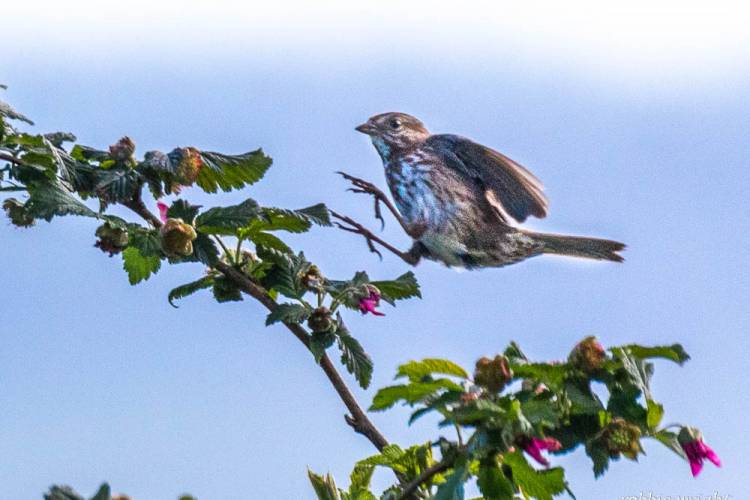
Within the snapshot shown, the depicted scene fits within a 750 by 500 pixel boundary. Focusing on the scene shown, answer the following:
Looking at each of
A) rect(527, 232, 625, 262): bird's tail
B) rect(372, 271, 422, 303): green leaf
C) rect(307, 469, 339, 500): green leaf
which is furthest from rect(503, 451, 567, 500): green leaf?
rect(527, 232, 625, 262): bird's tail

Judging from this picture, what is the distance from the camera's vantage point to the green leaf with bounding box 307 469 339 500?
3.09 meters

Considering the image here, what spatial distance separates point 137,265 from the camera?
367 centimetres

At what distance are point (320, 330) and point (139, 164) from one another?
72 centimetres

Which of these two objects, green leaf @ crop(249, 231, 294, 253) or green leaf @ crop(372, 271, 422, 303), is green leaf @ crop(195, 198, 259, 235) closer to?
green leaf @ crop(249, 231, 294, 253)

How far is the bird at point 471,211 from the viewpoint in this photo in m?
5.63

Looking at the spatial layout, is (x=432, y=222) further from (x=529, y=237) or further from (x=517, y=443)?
(x=517, y=443)

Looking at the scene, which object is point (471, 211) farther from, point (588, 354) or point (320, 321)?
point (588, 354)

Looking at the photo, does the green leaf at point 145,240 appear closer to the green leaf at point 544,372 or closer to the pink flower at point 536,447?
the green leaf at point 544,372

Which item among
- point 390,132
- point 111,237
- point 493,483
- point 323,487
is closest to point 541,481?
point 493,483

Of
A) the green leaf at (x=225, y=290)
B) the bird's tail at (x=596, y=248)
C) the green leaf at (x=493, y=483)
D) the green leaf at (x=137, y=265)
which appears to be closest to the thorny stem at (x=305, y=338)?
the green leaf at (x=225, y=290)

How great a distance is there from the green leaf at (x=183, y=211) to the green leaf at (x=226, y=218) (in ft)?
0.07

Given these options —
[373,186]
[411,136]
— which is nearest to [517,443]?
[373,186]

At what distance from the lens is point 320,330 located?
3246mm

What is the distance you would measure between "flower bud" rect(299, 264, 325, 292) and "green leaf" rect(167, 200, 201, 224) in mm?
360
